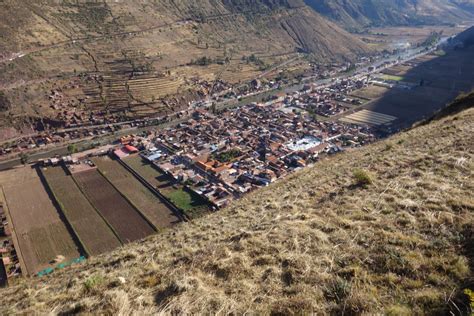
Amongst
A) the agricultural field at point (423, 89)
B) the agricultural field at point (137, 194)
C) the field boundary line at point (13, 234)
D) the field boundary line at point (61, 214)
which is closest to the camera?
the field boundary line at point (13, 234)

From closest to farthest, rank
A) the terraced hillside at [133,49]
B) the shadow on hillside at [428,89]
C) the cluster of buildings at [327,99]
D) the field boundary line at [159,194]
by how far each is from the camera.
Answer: the field boundary line at [159,194], the terraced hillside at [133,49], the shadow on hillside at [428,89], the cluster of buildings at [327,99]

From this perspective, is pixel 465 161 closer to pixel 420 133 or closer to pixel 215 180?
pixel 420 133

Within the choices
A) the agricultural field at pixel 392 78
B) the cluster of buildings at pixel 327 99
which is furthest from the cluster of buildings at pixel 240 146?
the agricultural field at pixel 392 78

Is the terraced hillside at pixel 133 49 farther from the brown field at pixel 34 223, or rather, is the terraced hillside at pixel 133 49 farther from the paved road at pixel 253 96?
the brown field at pixel 34 223

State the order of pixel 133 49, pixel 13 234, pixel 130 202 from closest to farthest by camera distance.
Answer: pixel 13 234, pixel 130 202, pixel 133 49

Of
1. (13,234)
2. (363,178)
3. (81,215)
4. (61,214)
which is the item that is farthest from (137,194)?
(363,178)

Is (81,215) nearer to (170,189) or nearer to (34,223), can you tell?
(34,223)

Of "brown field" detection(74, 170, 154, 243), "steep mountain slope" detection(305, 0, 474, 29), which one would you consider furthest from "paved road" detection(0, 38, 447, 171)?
"steep mountain slope" detection(305, 0, 474, 29)
